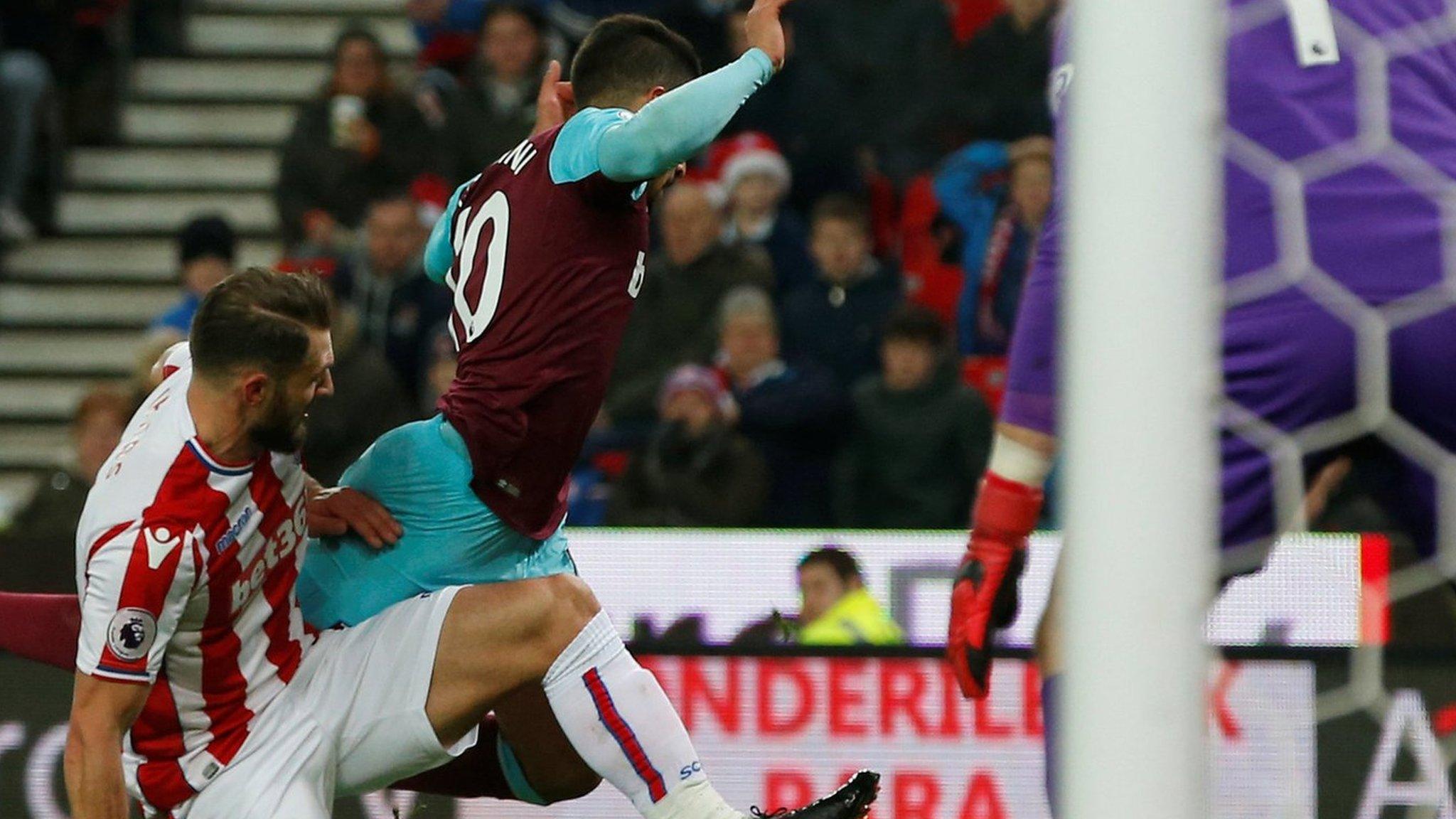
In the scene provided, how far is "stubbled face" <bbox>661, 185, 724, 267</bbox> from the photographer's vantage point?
23.5 ft

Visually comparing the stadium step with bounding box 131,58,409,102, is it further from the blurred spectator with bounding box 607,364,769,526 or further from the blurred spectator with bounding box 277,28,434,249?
the blurred spectator with bounding box 607,364,769,526

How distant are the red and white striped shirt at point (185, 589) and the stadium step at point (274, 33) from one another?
6734mm

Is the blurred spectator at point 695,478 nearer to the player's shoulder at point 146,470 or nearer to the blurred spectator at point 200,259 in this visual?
the blurred spectator at point 200,259

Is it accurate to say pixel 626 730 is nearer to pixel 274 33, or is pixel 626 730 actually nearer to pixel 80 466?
pixel 80 466

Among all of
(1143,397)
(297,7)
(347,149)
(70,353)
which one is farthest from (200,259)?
(1143,397)

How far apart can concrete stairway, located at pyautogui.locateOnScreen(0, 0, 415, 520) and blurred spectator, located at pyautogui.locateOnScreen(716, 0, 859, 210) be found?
7.63ft

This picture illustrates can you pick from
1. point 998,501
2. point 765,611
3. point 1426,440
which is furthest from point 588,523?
point 1426,440

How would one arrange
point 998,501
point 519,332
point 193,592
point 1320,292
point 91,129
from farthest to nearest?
point 91,129 < point 519,332 < point 193,592 < point 998,501 < point 1320,292

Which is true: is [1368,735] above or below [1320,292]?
below

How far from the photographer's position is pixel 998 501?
286cm

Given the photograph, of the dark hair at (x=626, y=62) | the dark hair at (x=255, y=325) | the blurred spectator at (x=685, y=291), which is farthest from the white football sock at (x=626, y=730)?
the blurred spectator at (x=685, y=291)

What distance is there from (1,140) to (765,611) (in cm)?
516

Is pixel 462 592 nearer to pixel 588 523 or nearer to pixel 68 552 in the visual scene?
pixel 68 552

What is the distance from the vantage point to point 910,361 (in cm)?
661
